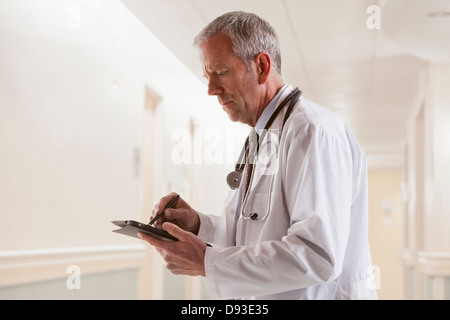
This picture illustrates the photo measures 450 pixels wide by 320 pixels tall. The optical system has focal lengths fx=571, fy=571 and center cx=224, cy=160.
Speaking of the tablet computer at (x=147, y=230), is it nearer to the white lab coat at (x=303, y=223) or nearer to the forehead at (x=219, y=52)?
the white lab coat at (x=303, y=223)

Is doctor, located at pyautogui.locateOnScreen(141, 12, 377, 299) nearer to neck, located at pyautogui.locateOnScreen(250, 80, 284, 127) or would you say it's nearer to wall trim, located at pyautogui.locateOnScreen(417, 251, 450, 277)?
neck, located at pyautogui.locateOnScreen(250, 80, 284, 127)

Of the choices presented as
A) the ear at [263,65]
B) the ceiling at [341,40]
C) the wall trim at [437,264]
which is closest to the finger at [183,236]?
the ear at [263,65]

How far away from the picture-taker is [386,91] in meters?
5.59

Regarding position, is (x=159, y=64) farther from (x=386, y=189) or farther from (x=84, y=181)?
(x=386, y=189)

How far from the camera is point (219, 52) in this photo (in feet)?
3.96

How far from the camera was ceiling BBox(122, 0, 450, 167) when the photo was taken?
3.14 metres

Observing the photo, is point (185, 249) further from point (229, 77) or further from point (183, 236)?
point (229, 77)

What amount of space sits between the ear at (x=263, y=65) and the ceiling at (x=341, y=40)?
182 centimetres

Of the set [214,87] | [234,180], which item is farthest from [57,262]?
[214,87]

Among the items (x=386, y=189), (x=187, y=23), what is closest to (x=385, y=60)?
(x=187, y=23)

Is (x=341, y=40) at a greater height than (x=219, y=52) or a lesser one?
greater

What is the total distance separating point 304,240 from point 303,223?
0.11 feet

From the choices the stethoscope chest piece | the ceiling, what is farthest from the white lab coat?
the ceiling

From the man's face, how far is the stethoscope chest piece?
146mm
